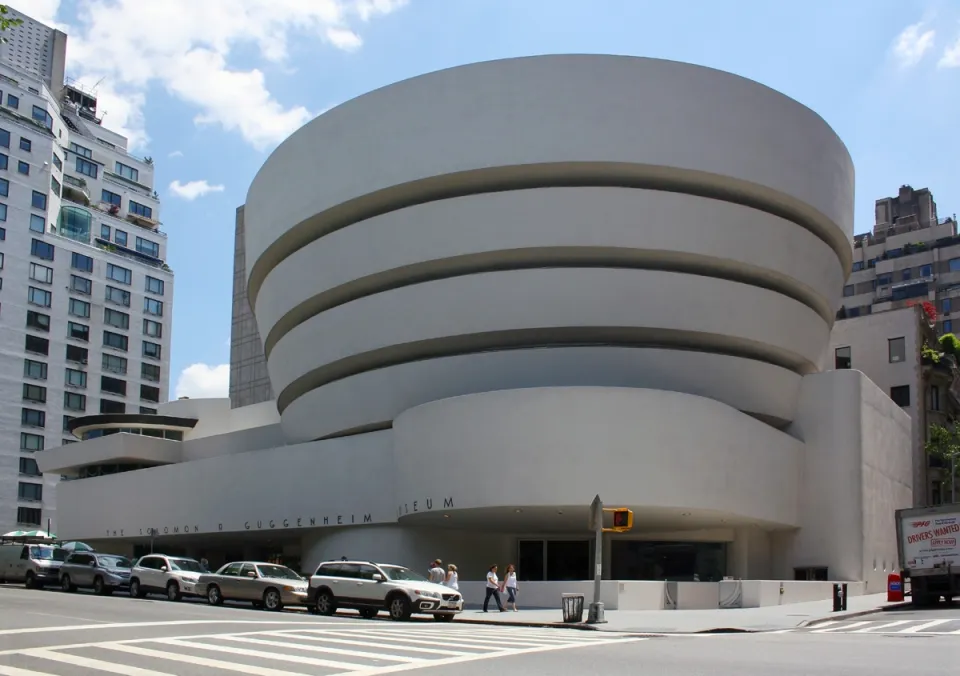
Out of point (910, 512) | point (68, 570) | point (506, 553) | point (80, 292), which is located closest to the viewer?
point (910, 512)

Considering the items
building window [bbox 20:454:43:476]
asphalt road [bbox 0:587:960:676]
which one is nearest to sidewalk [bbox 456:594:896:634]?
asphalt road [bbox 0:587:960:676]

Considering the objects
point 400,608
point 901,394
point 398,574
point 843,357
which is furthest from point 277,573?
point 901,394

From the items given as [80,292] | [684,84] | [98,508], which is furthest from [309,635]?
[80,292]

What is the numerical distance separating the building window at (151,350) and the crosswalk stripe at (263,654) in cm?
8433

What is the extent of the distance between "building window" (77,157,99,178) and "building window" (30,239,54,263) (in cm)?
1226

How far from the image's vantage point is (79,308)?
91625mm

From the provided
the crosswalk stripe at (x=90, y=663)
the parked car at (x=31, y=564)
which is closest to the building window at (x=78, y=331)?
the parked car at (x=31, y=564)

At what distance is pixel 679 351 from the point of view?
133ft

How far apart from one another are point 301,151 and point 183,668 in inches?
1331

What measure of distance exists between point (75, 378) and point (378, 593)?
235ft

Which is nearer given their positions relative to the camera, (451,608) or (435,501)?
(451,608)

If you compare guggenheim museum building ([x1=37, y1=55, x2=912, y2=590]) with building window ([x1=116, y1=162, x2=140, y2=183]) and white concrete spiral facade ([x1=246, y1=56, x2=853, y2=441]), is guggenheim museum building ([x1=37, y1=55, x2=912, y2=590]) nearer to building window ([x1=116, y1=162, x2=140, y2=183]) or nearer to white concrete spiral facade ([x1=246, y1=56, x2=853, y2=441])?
white concrete spiral facade ([x1=246, y1=56, x2=853, y2=441])

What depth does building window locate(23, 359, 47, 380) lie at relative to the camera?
86062mm

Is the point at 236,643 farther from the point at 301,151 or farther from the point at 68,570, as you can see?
the point at 301,151
